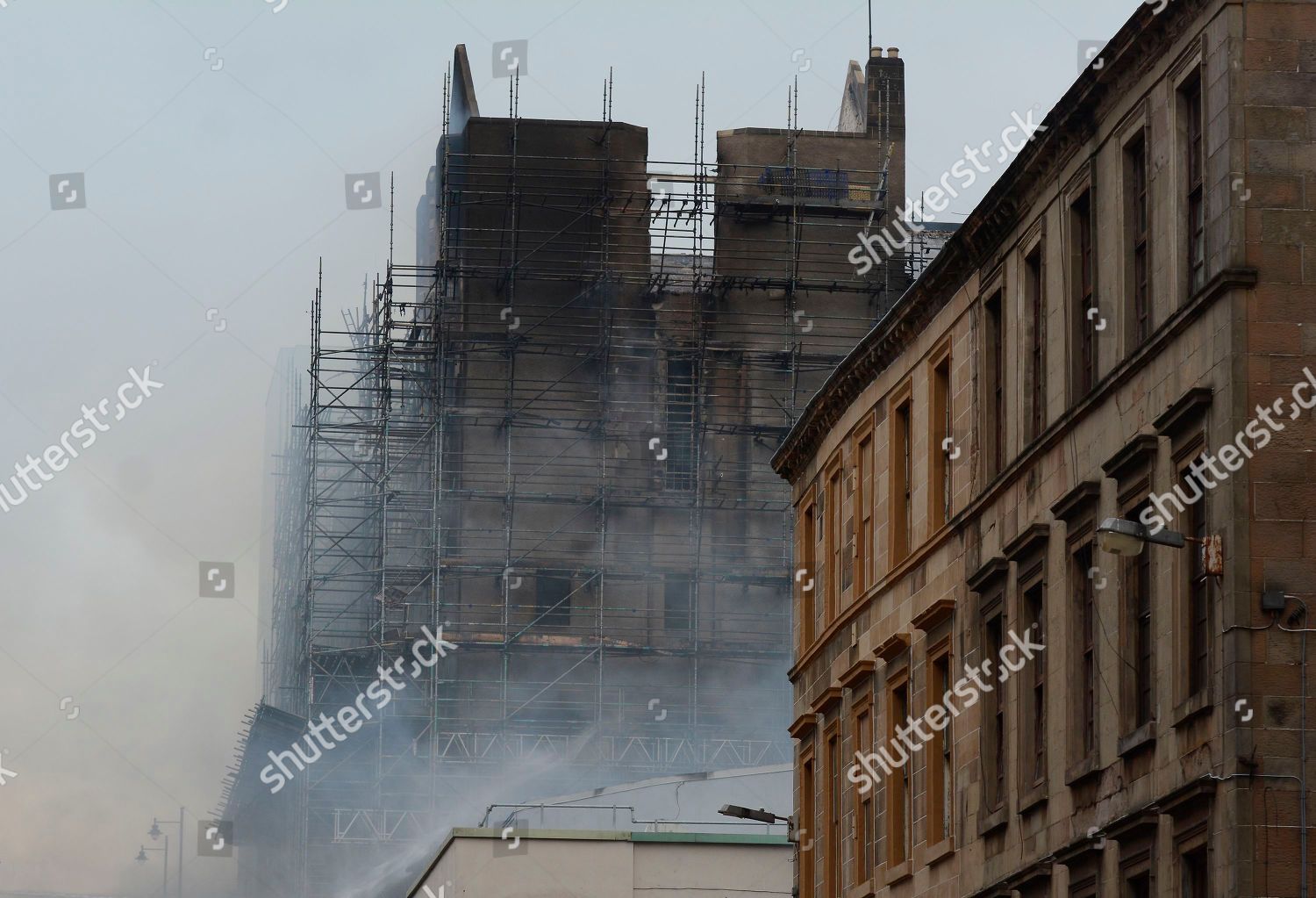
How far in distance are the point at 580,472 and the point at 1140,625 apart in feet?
143

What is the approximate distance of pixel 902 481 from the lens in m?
35.7

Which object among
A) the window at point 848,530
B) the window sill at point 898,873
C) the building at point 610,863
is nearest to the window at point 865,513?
the window at point 848,530

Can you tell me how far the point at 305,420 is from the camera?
8212cm

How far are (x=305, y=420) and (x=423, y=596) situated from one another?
16.4 m

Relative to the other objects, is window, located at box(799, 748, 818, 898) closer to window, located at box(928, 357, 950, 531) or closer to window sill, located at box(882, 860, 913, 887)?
window sill, located at box(882, 860, 913, 887)

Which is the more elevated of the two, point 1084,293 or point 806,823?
point 1084,293

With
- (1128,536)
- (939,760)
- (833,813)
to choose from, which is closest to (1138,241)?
(1128,536)

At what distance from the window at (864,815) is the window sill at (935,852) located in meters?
2.62

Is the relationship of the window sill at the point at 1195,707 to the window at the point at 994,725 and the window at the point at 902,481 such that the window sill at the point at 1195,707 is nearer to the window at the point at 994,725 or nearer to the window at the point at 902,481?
the window at the point at 994,725

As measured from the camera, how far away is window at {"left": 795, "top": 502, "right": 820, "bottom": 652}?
4103 cm

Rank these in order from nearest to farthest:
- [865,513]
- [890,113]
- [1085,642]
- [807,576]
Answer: [1085,642] < [865,513] < [807,576] < [890,113]

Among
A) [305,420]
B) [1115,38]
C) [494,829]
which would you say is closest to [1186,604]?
[1115,38]

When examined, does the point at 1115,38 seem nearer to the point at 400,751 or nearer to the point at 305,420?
the point at 400,751

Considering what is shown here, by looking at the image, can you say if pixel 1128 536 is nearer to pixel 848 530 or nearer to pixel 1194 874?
pixel 1194 874
